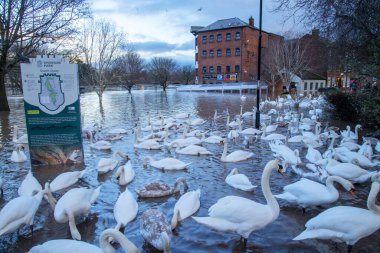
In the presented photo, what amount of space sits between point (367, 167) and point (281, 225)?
4.68 m

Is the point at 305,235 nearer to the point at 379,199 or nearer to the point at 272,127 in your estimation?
the point at 379,199

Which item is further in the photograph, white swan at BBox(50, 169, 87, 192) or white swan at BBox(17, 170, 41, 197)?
white swan at BBox(50, 169, 87, 192)

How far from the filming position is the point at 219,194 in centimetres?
698

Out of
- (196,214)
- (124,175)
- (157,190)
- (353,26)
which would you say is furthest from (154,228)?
(353,26)

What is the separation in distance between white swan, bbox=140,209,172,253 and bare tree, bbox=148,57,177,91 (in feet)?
218

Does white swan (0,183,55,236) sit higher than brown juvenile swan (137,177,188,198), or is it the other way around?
white swan (0,183,55,236)

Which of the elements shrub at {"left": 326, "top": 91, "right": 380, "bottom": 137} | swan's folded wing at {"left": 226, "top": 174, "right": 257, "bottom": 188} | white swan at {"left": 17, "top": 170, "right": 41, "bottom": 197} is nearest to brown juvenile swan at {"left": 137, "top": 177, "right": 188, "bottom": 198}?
swan's folded wing at {"left": 226, "top": 174, "right": 257, "bottom": 188}

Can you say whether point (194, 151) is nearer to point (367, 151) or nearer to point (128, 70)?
point (367, 151)

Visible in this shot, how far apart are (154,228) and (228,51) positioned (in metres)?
60.5

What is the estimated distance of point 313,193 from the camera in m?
5.65

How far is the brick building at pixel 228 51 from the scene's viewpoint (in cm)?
6012

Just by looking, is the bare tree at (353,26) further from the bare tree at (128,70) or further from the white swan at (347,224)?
the bare tree at (128,70)

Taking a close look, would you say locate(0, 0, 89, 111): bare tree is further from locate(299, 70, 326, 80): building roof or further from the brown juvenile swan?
locate(299, 70, 326, 80): building roof

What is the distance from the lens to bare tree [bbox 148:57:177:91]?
71.3 metres
